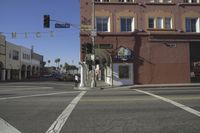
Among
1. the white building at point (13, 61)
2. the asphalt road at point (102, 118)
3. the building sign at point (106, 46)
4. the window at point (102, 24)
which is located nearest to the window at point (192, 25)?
the building sign at point (106, 46)

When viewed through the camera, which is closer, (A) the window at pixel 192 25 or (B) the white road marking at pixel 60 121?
(B) the white road marking at pixel 60 121

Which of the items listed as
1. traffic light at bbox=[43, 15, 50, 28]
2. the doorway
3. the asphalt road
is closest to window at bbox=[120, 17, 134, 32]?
the doorway

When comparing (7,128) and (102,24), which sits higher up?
(102,24)

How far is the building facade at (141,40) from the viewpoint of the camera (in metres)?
38.2

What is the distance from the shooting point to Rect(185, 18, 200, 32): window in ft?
129

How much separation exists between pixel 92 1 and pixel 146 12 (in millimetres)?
6145

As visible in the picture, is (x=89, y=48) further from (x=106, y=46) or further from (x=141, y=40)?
(x=141, y=40)

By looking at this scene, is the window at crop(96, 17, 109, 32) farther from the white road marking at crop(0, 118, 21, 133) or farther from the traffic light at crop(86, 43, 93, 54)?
the white road marking at crop(0, 118, 21, 133)

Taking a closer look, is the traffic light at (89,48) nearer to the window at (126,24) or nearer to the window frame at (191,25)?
the window at (126,24)

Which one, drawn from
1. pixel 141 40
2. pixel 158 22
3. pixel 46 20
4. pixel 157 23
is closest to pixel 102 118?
pixel 46 20

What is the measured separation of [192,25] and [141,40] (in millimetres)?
6269

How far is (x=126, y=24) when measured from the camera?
127ft

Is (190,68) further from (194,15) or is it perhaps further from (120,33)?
(120,33)

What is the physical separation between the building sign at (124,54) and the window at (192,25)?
7249 millimetres
